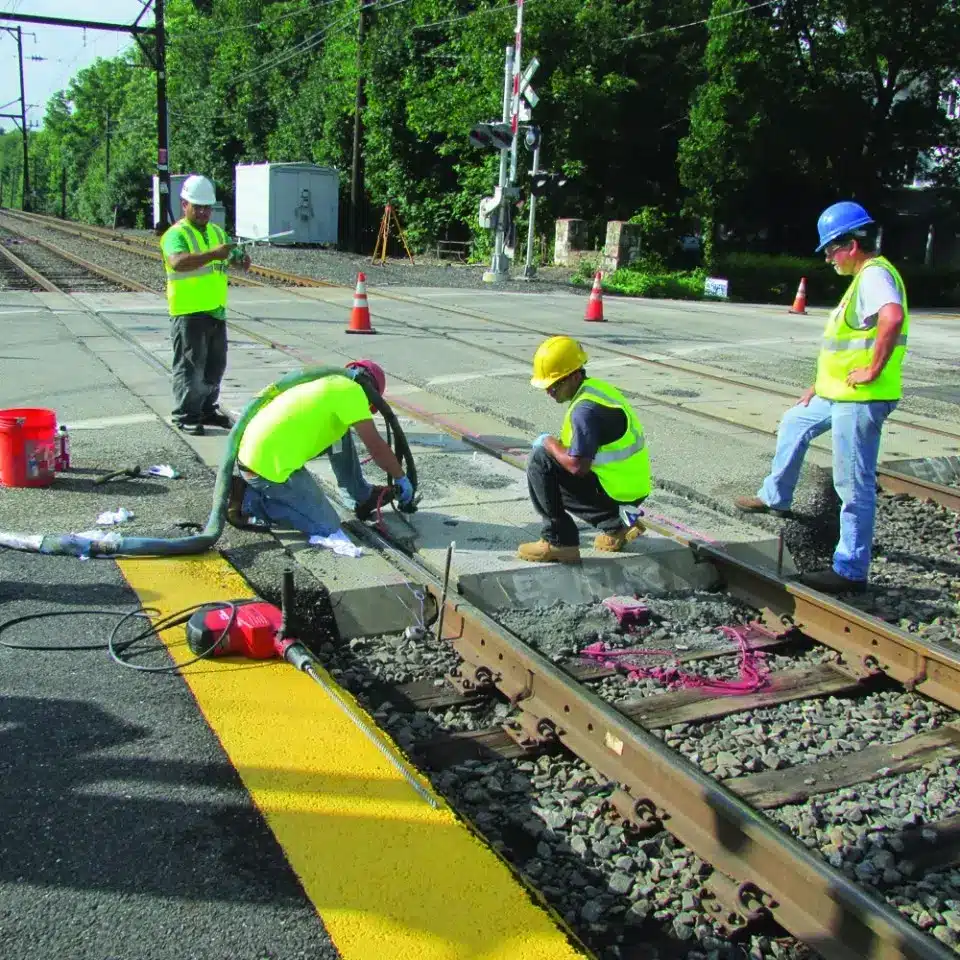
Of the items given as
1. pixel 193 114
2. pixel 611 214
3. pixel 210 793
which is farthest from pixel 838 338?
pixel 193 114

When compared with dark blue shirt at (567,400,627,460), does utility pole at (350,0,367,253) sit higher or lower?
higher

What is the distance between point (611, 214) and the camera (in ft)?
108

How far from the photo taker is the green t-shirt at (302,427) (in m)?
5.65

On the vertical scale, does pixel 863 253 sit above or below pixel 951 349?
above

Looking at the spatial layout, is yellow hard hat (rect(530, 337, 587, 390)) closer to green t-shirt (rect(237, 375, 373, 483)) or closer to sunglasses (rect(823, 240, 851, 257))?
green t-shirt (rect(237, 375, 373, 483))

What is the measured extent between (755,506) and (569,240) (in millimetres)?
24078

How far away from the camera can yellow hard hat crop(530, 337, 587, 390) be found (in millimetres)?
5383

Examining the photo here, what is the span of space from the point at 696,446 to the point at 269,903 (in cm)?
637

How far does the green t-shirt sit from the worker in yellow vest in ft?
8.96

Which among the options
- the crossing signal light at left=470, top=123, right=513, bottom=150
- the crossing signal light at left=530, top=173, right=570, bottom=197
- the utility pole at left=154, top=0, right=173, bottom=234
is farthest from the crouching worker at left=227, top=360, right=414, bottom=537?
the utility pole at left=154, top=0, right=173, bottom=234

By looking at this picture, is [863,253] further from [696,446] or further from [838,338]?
[696,446]

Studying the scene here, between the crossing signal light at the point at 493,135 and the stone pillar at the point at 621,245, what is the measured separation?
14.1ft

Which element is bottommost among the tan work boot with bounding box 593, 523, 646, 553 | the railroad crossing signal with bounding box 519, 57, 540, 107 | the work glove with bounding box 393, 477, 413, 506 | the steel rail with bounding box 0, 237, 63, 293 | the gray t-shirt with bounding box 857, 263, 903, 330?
the tan work boot with bounding box 593, 523, 646, 553

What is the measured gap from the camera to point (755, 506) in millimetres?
6738
